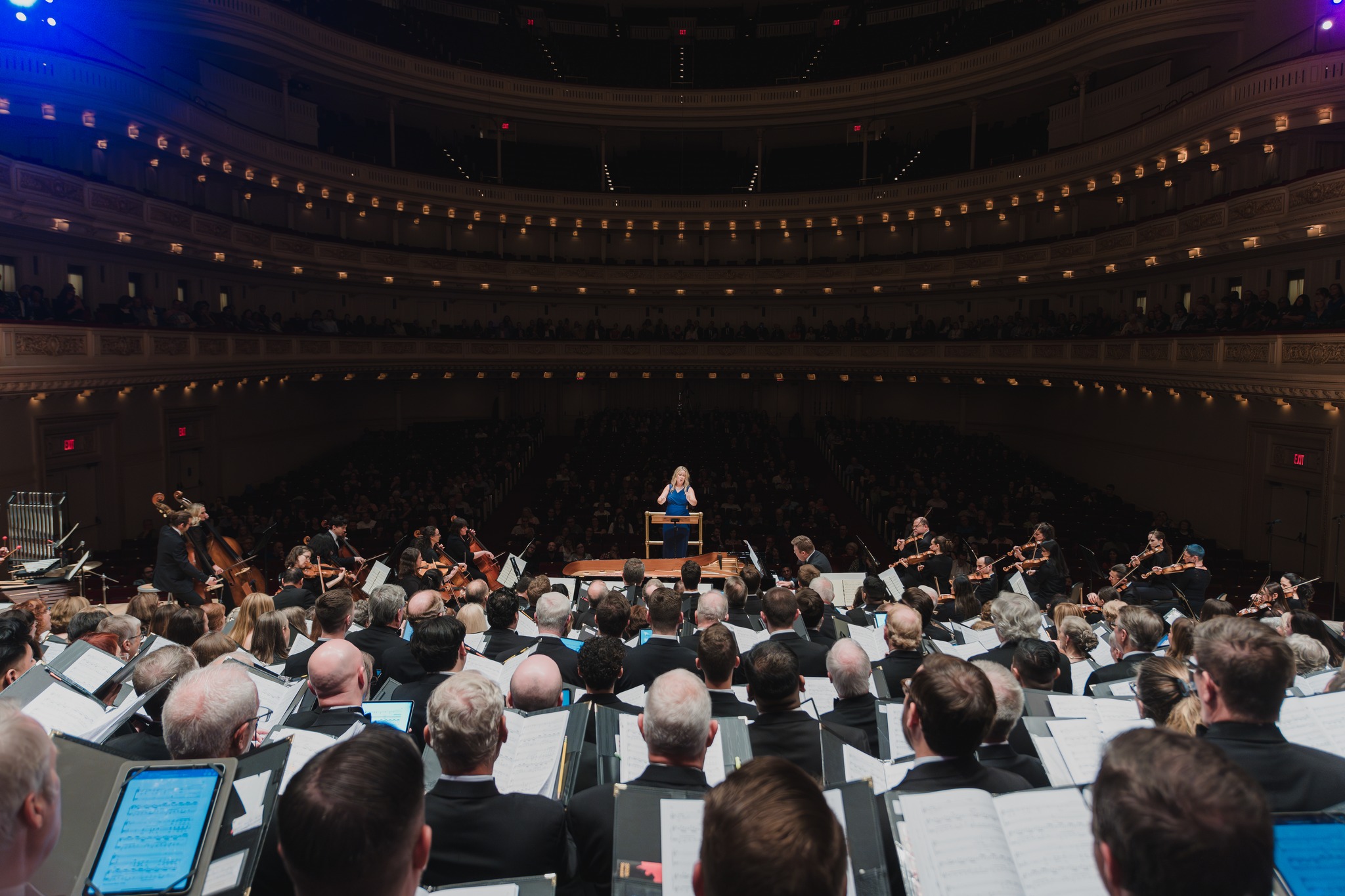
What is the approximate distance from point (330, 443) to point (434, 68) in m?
14.1

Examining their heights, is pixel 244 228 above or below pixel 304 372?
above

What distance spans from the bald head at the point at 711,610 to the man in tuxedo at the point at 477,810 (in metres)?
3.38

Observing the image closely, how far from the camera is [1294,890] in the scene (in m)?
2.38

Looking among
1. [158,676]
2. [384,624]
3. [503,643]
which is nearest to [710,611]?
[503,643]

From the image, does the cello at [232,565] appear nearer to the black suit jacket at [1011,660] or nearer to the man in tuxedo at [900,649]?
the man in tuxedo at [900,649]

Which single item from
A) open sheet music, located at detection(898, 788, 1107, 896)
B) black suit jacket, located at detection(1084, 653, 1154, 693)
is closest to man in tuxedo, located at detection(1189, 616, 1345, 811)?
open sheet music, located at detection(898, 788, 1107, 896)

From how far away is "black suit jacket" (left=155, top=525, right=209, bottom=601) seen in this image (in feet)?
35.3

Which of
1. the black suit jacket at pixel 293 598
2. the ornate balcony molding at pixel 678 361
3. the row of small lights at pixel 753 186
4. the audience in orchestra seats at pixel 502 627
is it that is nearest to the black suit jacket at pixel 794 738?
the audience in orchestra seats at pixel 502 627

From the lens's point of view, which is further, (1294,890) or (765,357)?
(765,357)

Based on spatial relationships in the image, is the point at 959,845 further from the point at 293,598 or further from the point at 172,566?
the point at 172,566

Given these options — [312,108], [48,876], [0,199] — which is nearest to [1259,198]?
[48,876]

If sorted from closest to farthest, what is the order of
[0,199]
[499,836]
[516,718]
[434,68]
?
[499,836]
[516,718]
[0,199]
[434,68]

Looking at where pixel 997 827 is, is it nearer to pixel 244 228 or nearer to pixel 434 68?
pixel 244 228

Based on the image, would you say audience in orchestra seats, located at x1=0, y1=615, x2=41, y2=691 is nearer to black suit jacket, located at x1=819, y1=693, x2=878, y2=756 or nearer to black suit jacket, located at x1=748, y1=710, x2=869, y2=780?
black suit jacket, located at x1=748, y1=710, x2=869, y2=780
